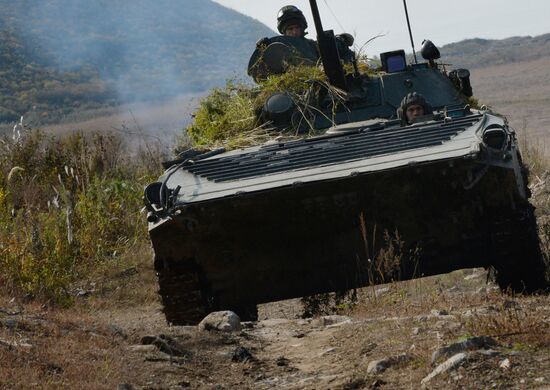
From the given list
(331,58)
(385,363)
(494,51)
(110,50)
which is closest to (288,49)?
(331,58)

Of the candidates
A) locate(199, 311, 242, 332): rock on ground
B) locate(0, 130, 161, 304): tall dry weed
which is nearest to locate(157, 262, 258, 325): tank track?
locate(199, 311, 242, 332): rock on ground

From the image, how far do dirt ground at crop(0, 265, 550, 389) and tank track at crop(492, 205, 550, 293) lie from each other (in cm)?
29

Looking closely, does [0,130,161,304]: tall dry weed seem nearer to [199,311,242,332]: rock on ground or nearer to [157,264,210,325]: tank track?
[157,264,210,325]: tank track

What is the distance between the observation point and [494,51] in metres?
60.6

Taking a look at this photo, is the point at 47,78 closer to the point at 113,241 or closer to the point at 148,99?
the point at 148,99

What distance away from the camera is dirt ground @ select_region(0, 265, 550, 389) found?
5.63 m

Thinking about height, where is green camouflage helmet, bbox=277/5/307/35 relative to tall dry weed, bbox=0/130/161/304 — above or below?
above

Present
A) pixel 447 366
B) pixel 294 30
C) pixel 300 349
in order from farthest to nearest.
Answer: pixel 294 30 → pixel 300 349 → pixel 447 366

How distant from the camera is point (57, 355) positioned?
20.9 ft

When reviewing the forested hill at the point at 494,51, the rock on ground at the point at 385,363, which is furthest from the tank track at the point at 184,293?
the forested hill at the point at 494,51

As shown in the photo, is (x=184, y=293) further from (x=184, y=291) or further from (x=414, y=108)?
(x=414, y=108)

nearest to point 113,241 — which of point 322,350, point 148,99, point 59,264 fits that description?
point 59,264

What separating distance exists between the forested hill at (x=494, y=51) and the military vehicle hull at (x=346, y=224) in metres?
41.4

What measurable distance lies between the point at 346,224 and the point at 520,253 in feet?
3.54
